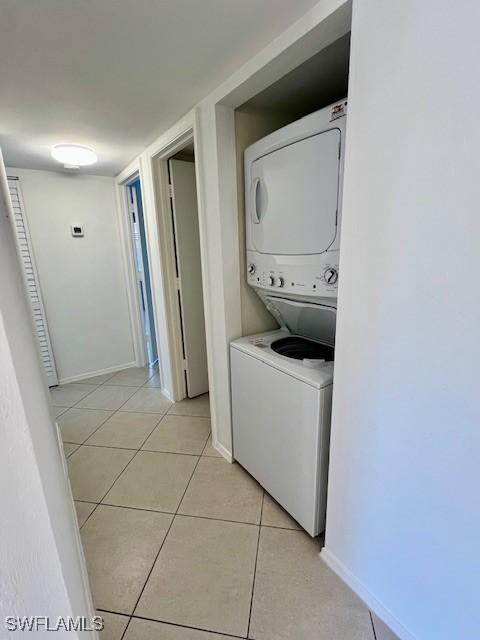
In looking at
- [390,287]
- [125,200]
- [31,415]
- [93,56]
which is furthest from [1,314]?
[125,200]

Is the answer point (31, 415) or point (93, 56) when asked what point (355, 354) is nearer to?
point (31, 415)

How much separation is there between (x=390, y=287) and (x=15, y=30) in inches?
60.4

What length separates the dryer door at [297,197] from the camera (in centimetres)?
113

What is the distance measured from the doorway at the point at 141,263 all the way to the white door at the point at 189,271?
0.67 meters

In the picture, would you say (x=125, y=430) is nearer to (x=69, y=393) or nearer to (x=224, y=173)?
(x=69, y=393)

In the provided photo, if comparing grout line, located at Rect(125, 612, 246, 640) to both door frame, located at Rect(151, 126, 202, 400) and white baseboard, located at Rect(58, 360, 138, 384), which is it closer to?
door frame, located at Rect(151, 126, 202, 400)

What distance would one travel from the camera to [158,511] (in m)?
1.57

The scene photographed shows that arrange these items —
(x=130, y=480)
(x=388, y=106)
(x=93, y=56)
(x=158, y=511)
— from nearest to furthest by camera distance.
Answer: (x=388, y=106)
(x=93, y=56)
(x=158, y=511)
(x=130, y=480)

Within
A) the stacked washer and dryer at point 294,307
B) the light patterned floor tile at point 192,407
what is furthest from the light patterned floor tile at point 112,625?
the light patterned floor tile at point 192,407

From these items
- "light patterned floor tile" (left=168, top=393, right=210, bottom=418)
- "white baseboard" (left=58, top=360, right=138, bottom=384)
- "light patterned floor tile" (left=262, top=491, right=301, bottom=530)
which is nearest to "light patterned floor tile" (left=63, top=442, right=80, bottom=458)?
"light patterned floor tile" (left=168, top=393, right=210, bottom=418)

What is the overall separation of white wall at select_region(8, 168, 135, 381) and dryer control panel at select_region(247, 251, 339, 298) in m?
2.18

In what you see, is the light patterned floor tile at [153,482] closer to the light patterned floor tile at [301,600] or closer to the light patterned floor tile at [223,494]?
the light patterned floor tile at [223,494]

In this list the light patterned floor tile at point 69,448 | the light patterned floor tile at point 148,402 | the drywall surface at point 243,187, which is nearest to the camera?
the drywall surface at point 243,187

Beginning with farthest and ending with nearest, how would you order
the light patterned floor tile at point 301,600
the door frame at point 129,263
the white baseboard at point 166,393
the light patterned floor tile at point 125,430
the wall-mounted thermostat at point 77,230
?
1. the door frame at point 129,263
2. the wall-mounted thermostat at point 77,230
3. the white baseboard at point 166,393
4. the light patterned floor tile at point 125,430
5. the light patterned floor tile at point 301,600
